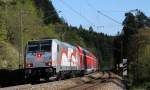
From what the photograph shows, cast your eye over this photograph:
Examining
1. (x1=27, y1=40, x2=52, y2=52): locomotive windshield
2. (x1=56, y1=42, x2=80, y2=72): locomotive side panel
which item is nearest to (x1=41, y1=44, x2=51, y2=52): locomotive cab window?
(x1=27, y1=40, x2=52, y2=52): locomotive windshield

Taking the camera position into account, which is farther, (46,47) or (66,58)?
(66,58)

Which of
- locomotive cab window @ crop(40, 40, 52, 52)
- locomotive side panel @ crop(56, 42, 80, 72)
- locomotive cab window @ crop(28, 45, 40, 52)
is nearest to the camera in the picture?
locomotive cab window @ crop(28, 45, 40, 52)

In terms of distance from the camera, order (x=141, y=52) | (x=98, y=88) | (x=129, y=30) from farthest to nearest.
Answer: (x=129, y=30), (x=141, y=52), (x=98, y=88)

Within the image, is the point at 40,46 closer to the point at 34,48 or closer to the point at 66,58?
the point at 34,48

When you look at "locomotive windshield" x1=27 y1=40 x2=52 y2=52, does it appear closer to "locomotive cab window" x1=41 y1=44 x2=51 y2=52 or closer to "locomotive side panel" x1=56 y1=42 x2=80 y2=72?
"locomotive cab window" x1=41 y1=44 x2=51 y2=52

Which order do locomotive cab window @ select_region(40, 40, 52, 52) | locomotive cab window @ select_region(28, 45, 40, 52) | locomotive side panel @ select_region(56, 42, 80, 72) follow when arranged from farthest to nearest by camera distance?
1. locomotive side panel @ select_region(56, 42, 80, 72)
2. locomotive cab window @ select_region(40, 40, 52, 52)
3. locomotive cab window @ select_region(28, 45, 40, 52)

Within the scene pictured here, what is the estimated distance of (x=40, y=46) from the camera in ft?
140

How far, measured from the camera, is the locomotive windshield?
42812 mm

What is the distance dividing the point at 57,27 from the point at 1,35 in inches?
2503

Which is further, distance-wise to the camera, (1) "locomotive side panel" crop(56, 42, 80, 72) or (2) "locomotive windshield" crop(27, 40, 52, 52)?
(1) "locomotive side panel" crop(56, 42, 80, 72)

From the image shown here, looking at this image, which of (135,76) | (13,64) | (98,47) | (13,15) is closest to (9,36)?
(13,15)

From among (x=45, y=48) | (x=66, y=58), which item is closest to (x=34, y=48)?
(x=45, y=48)

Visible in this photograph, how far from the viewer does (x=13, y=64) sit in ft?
201

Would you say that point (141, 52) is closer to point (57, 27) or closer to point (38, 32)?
point (38, 32)
